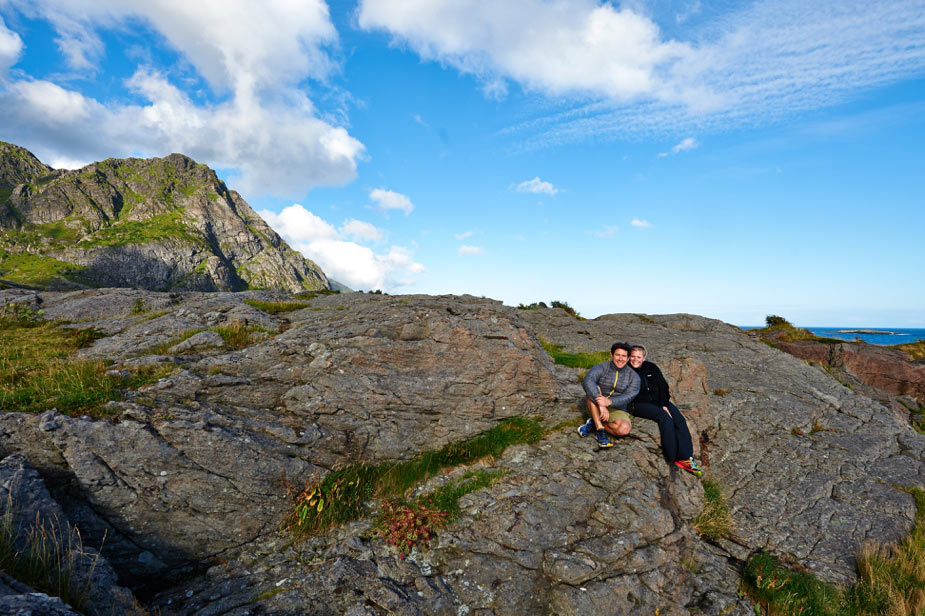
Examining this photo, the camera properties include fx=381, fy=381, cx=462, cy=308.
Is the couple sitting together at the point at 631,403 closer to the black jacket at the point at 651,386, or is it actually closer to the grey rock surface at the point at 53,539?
the black jacket at the point at 651,386

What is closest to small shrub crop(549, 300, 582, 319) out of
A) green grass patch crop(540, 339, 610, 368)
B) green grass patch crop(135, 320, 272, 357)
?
green grass patch crop(540, 339, 610, 368)

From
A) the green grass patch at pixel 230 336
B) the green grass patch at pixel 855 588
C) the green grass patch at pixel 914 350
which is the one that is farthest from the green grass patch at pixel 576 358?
the green grass patch at pixel 914 350

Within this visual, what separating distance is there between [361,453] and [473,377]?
401 centimetres

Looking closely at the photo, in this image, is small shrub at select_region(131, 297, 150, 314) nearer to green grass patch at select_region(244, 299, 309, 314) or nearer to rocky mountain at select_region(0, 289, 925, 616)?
rocky mountain at select_region(0, 289, 925, 616)

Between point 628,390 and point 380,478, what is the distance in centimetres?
762

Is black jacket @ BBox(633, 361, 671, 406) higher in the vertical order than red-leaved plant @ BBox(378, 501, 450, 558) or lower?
higher

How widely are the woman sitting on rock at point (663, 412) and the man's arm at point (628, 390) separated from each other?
38cm

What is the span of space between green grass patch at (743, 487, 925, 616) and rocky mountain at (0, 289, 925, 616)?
412 millimetres

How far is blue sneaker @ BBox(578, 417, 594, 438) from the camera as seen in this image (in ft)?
37.7

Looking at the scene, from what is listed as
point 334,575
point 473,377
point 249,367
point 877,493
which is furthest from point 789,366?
point 249,367

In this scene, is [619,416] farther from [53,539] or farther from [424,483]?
[53,539]

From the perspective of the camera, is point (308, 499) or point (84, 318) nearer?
point (308, 499)

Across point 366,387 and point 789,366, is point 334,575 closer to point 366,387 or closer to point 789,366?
point 366,387

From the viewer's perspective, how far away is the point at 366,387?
11141mm
